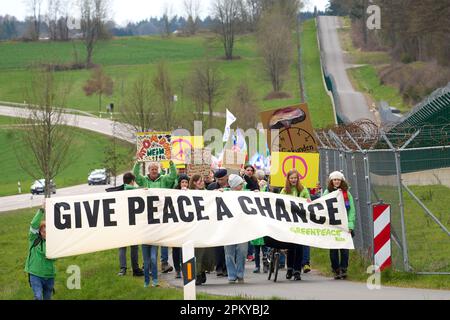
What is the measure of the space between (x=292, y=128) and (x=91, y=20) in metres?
121

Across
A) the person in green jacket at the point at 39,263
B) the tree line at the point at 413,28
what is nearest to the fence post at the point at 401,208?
the person in green jacket at the point at 39,263

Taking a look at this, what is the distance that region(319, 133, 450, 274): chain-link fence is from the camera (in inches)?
658

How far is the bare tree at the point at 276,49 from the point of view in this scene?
99.3m

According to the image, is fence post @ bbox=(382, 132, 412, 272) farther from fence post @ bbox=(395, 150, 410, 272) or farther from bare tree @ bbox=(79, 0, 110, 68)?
bare tree @ bbox=(79, 0, 110, 68)

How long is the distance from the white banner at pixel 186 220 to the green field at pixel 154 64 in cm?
5696

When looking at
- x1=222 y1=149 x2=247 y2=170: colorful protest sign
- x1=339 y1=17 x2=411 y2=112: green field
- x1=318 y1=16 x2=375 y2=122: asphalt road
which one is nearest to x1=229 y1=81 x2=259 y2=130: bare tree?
x1=318 y1=16 x2=375 y2=122: asphalt road

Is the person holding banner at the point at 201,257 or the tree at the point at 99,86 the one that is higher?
the person holding banner at the point at 201,257

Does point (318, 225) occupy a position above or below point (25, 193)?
above

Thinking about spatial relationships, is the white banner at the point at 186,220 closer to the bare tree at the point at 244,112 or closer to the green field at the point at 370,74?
the bare tree at the point at 244,112

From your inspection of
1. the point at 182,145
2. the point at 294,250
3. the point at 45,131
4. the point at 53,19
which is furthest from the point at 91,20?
the point at 294,250

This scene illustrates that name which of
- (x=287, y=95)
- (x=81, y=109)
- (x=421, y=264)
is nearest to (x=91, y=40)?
(x=81, y=109)
